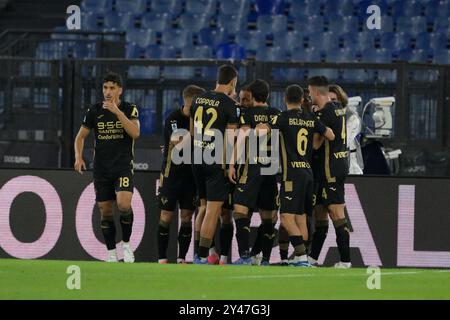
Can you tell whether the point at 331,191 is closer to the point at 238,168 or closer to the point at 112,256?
the point at 238,168

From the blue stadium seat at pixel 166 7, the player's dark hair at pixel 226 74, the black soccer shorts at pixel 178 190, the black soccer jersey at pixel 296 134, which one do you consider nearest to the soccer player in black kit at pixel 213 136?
the player's dark hair at pixel 226 74

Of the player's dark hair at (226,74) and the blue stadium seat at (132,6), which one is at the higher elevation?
the blue stadium seat at (132,6)

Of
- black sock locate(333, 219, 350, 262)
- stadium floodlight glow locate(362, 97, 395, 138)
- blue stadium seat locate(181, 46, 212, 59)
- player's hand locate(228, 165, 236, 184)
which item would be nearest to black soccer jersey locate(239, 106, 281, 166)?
player's hand locate(228, 165, 236, 184)

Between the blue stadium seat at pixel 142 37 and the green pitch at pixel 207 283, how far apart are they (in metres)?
12.4

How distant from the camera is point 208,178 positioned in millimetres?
13320

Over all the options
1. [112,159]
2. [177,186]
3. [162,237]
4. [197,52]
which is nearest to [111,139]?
[112,159]

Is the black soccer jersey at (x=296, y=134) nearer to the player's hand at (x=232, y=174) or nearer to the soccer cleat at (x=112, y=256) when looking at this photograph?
the player's hand at (x=232, y=174)

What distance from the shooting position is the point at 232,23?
25031mm

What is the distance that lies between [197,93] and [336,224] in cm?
214

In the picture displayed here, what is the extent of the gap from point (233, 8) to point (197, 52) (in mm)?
1475

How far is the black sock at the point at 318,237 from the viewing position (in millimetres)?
13891

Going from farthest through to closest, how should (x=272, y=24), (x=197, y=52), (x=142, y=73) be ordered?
1. (x=272, y=24)
2. (x=197, y=52)
3. (x=142, y=73)
